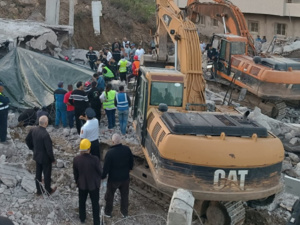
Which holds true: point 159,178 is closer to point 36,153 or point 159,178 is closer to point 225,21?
point 36,153

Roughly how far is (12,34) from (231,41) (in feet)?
26.4

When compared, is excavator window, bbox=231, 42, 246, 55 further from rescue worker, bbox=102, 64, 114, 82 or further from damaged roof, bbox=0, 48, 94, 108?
damaged roof, bbox=0, 48, 94, 108

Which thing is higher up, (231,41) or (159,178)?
(231,41)

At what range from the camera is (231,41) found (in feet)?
57.9

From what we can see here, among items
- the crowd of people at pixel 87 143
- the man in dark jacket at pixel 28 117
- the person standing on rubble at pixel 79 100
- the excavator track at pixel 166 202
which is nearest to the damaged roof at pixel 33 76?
the man in dark jacket at pixel 28 117

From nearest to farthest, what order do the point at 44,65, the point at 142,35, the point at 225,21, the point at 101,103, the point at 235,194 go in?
the point at 235,194 < the point at 101,103 < the point at 44,65 < the point at 225,21 < the point at 142,35

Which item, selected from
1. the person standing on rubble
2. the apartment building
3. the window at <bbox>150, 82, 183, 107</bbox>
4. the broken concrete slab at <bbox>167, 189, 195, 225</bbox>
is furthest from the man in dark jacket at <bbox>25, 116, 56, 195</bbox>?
the apartment building

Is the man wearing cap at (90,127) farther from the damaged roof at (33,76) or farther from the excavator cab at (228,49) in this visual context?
the excavator cab at (228,49)

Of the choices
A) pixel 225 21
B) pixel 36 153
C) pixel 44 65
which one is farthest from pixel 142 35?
pixel 36 153

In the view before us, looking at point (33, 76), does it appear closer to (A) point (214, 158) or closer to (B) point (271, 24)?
(A) point (214, 158)

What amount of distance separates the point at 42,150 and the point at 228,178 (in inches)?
137

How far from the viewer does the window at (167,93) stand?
9891mm

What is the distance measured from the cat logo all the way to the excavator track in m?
0.97

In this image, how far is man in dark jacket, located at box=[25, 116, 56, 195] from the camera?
361 inches
